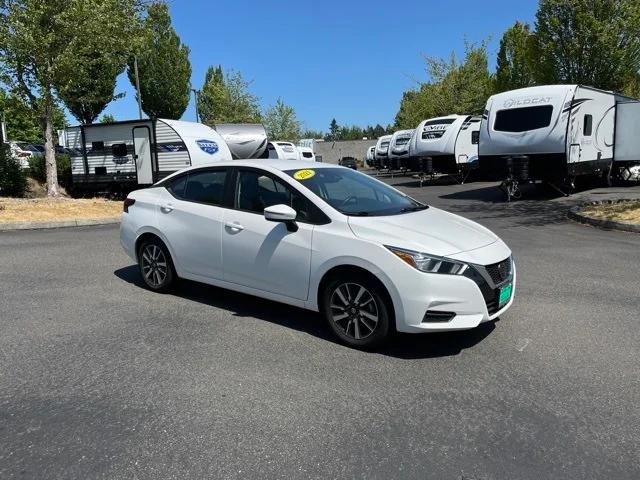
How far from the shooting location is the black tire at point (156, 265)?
6.13 metres

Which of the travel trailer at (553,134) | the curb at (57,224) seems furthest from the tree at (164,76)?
the travel trailer at (553,134)

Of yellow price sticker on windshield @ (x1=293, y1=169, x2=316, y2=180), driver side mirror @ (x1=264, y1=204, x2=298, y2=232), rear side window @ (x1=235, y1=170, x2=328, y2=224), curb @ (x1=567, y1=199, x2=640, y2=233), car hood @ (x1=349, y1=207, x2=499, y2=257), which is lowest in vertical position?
curb @ (x1=567, y1=199, x2=640, y2=233)

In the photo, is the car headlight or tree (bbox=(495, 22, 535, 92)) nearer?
the car headlight

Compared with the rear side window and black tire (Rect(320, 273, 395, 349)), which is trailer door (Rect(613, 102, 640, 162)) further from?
black tire (Rect(320, 273, 395, 349))

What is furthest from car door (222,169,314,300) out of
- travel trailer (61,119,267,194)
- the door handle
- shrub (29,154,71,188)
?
shrub (29,154,71,188)

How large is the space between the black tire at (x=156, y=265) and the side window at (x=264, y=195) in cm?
128

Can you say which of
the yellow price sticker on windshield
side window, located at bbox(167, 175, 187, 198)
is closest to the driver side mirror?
the yellow price sticker on windshield

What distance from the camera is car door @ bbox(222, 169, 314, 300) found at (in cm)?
480

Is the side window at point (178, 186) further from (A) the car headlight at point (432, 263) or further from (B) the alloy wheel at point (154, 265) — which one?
(A) the car headlight at point (432, 263)

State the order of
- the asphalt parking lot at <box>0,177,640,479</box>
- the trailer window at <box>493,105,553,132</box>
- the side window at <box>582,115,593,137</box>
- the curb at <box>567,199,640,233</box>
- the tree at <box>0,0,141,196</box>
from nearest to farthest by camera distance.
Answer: the asphalt parking lot at <box>0,177,640,479</box>, the curb at <box>567,199,640,233</box>, the tree at <box>0,0,141,196</box>, the trailer window at <box>493,105,553,132</box>, the side window at <box>582,115,593,137</box>

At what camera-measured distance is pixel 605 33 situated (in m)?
22.8

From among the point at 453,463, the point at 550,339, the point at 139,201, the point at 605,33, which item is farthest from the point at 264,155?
the point at 453,463

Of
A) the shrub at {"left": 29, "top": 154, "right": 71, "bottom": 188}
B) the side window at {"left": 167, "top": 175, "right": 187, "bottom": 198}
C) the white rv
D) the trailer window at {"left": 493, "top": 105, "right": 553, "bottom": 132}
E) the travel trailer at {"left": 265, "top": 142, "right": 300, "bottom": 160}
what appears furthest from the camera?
the travel trailer at {"left": 265, "top": 142, "right": 300, "bottom": 160}

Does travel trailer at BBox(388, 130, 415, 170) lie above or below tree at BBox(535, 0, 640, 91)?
below
